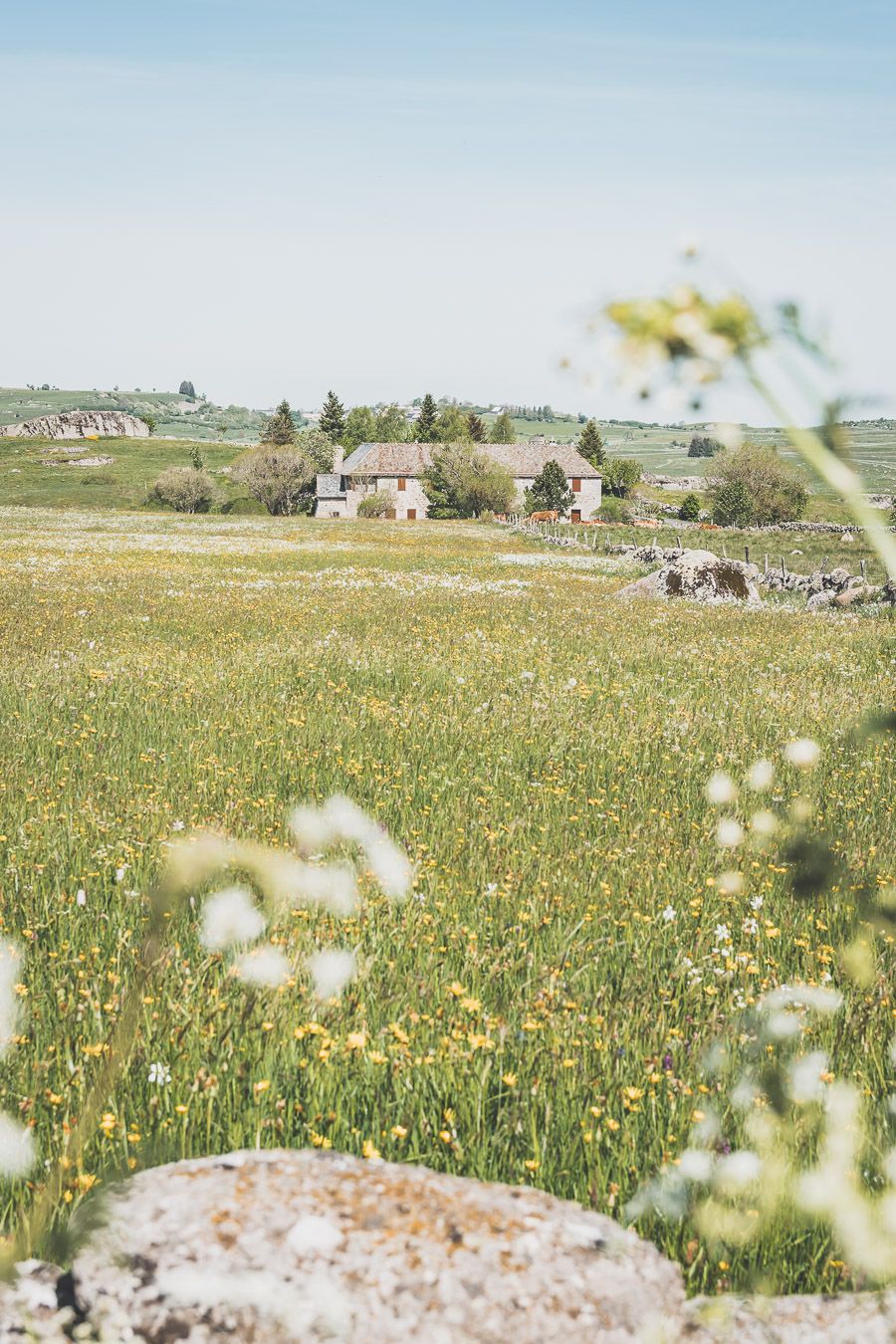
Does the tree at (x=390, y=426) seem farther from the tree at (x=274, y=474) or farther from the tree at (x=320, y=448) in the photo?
the tree at (x=274, y=474)

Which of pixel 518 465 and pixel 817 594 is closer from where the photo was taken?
pixel 817 594

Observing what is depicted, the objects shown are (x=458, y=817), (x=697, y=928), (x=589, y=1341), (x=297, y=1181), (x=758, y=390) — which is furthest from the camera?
(x=458, y=817)

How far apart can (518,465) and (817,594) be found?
97737 millimetres

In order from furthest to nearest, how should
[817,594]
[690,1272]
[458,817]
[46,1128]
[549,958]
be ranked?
[817,594]
[458,817]
[549,958]
[46,1128]
[690,1272]

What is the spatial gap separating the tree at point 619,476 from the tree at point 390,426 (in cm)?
3857

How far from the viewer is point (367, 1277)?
2.18 meters

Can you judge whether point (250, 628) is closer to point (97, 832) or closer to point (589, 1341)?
point (97, 832)

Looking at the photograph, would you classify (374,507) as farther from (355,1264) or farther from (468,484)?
(355,1264)

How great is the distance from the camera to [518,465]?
124812mm

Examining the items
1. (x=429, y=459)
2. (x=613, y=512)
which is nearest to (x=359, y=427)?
(x=429, y=459)

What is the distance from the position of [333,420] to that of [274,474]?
48045mm

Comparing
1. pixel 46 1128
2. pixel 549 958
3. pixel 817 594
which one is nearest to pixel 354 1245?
pixel 46 1128

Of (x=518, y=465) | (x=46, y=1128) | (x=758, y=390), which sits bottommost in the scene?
(x=46, y=1128)

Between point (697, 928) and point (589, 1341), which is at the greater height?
point (589, 1341)
